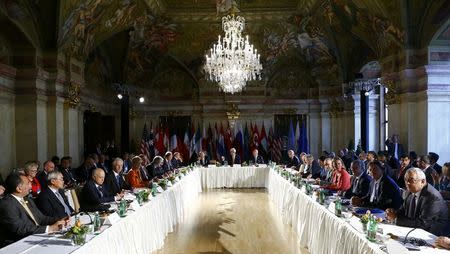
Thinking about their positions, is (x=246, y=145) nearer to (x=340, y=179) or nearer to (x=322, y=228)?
(x=340, y=179)

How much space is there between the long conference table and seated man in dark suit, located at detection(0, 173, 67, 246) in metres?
0.15

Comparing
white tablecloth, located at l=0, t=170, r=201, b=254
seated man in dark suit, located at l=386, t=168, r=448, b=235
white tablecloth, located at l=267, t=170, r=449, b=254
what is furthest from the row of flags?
→ seated man in dark suit, located at l=386, t=168, r=448, b=235

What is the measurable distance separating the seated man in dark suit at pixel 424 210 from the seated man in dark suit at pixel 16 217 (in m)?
3.69

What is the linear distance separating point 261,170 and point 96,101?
23.6 ft

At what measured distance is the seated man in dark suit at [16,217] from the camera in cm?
451

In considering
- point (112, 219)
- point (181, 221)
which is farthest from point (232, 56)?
point (112, 219)

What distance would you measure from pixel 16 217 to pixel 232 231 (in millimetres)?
4651

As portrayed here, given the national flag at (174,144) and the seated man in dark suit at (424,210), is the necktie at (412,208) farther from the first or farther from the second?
the national flag at (174,144)

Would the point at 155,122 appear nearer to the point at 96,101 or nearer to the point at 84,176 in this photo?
the point at 96,101

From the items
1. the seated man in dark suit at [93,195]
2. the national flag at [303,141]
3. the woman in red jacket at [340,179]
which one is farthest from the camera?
the national flag at [303,141]

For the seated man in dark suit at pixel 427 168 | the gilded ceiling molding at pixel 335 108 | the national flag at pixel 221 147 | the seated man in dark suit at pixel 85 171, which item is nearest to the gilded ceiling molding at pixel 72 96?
the seated man in dark suit at pixel 85 171

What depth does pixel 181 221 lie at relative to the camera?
30.8 feet

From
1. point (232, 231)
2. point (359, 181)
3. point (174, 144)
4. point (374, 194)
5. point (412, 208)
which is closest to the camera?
point (412, 208)

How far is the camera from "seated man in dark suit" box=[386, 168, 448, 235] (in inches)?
177
